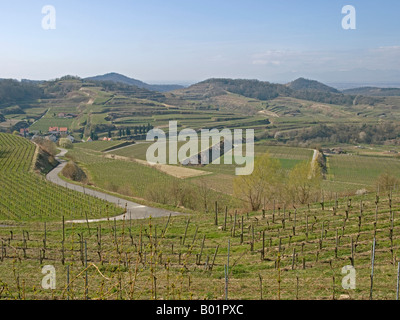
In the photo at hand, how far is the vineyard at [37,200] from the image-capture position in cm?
2869

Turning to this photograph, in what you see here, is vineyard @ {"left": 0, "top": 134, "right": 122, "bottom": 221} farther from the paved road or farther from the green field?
the green field

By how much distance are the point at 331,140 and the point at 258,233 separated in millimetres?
91153

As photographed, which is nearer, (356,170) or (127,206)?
(127,206)

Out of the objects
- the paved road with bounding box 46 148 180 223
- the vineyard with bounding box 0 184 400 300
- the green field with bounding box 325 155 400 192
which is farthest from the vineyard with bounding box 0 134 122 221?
the green field with bounding box 325 155 400 192

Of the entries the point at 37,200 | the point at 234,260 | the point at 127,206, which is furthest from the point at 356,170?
the point at 234,260

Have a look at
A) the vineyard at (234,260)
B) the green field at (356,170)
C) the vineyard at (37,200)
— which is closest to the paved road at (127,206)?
the vineyard at (37,200)

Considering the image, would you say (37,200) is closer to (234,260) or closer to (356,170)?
(234,260)

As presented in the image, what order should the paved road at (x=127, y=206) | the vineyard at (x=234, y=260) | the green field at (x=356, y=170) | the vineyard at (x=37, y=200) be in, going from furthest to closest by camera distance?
the green field at (x=356, y=170)
the vineyard at (x=37, y=200)
the paved road at (x=127, y=206)
the vineyard at (x=234, y=260)

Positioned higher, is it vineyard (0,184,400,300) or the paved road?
vineyard (0,184,400,300)

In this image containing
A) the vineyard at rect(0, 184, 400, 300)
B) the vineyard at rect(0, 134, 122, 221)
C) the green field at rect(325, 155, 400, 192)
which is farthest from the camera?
the green field at rect(325, 155, 400, 192)

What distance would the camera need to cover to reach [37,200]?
32.7 m

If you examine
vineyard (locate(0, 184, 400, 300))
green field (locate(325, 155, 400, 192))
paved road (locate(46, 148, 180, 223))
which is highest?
vineyard (locate(0, 184, 400, 300))

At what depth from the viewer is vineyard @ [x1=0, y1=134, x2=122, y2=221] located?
1129 inches

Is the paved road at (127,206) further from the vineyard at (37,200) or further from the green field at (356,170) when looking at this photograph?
the green field at (356,170)
